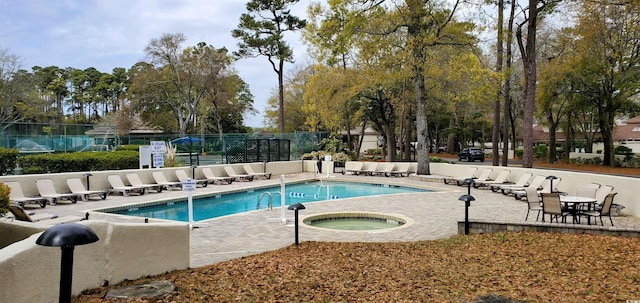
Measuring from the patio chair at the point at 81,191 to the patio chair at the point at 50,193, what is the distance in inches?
9.3

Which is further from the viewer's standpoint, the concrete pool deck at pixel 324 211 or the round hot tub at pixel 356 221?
the round hot tub at pixel 356 221

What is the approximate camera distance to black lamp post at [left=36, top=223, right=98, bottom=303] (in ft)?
9.55

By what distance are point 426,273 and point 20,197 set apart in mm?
11651

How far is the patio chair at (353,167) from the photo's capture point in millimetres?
23177

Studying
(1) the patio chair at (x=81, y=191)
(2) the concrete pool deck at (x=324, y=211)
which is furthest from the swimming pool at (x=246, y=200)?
(1) the patio chair at (x=81, y=191)

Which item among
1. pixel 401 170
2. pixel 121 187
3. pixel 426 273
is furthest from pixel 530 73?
pixel 121 187

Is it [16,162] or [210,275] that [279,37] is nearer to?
[16,162]

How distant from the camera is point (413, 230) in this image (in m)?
8.79

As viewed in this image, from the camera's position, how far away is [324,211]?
11055 millimetres

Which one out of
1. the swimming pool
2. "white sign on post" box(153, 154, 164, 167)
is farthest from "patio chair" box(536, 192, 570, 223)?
"white sign on post" box(153, 154, 164, 167)

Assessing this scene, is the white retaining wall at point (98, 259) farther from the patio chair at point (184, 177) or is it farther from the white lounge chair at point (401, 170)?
the white lounge chair at point (401, 170)

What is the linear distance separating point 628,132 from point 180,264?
65.9 meters

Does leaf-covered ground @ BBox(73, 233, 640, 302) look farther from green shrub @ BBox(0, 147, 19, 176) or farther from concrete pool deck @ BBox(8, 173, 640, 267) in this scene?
green shrub @ BBox(0, 147, 19, 176)

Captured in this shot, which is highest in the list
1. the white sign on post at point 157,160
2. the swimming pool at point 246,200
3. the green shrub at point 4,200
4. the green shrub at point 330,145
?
the green shrub at point 330,145
